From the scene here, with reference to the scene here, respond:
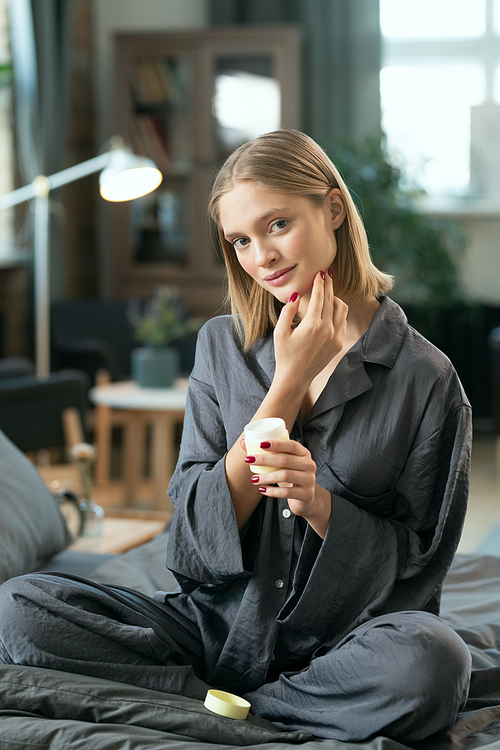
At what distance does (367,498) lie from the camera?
1.31 m

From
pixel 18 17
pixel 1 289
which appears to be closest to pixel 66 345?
pixel 1 289

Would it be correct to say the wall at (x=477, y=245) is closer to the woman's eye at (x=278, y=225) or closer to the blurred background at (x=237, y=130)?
the blurred background at (x=237, y=130)

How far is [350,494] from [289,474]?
0.65 ft

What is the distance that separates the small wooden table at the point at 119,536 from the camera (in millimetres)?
2115

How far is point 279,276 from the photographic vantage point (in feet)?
4.32

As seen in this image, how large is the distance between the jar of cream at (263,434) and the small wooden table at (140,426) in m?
2.36

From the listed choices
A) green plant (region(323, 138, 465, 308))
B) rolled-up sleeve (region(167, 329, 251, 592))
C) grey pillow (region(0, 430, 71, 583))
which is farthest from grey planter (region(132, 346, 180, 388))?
rolled-up sleeve (region(167, 329, 251, 592))

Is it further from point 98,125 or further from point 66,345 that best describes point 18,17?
point 66,345

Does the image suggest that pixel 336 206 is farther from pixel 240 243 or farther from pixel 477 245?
pixel 477 245

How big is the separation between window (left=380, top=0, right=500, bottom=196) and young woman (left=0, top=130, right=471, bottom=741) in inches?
174

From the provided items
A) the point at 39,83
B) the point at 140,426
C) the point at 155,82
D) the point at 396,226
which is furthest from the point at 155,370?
the point at 155,82

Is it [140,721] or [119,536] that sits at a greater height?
[140,721]

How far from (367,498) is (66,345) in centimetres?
368

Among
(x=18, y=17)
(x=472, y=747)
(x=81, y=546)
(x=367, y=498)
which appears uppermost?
(x=18, y=17)
